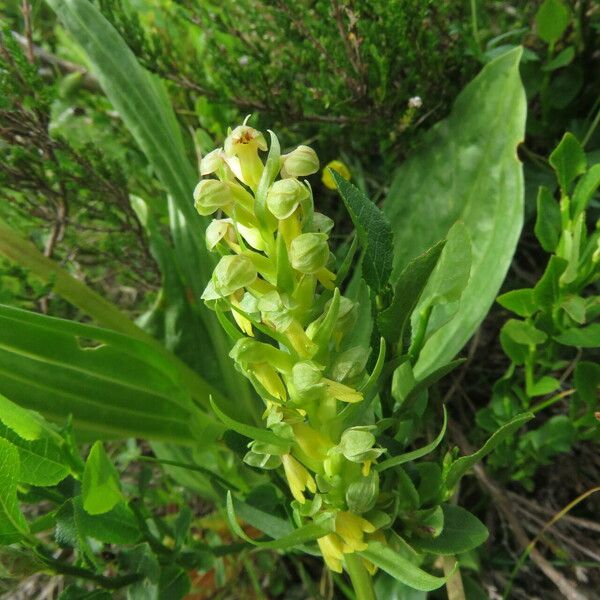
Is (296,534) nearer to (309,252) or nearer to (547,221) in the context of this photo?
(309,252)

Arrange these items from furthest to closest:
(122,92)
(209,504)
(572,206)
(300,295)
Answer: (209,504) → (122,92) → (572,206) → (300,295)

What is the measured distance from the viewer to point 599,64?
91cm

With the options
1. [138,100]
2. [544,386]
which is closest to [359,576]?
[544,386]

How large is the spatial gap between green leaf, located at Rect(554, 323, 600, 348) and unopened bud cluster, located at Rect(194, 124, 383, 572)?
0.83 ft

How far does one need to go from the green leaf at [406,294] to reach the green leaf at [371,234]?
0.02 m

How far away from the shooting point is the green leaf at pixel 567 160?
622 millimetres

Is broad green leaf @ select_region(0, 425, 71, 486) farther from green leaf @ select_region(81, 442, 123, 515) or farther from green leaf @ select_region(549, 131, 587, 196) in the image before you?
green leaf @ select_region(549, 131, 587, 196)

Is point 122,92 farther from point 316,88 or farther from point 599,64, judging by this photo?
point 599,64

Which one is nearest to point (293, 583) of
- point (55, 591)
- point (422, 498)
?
point (55, 591)

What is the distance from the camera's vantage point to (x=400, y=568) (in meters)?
0.49

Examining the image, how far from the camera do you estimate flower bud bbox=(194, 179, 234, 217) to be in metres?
0.45

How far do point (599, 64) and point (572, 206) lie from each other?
429mm

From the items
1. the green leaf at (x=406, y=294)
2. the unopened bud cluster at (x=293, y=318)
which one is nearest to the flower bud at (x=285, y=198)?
the unopened bud cluster at (x=293, y=318)

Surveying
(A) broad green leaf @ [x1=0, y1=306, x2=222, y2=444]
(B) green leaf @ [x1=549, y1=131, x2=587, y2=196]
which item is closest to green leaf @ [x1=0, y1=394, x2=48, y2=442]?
(A) broad green leaf @ [x1=0, y1=306, x2=222, y2=444]
